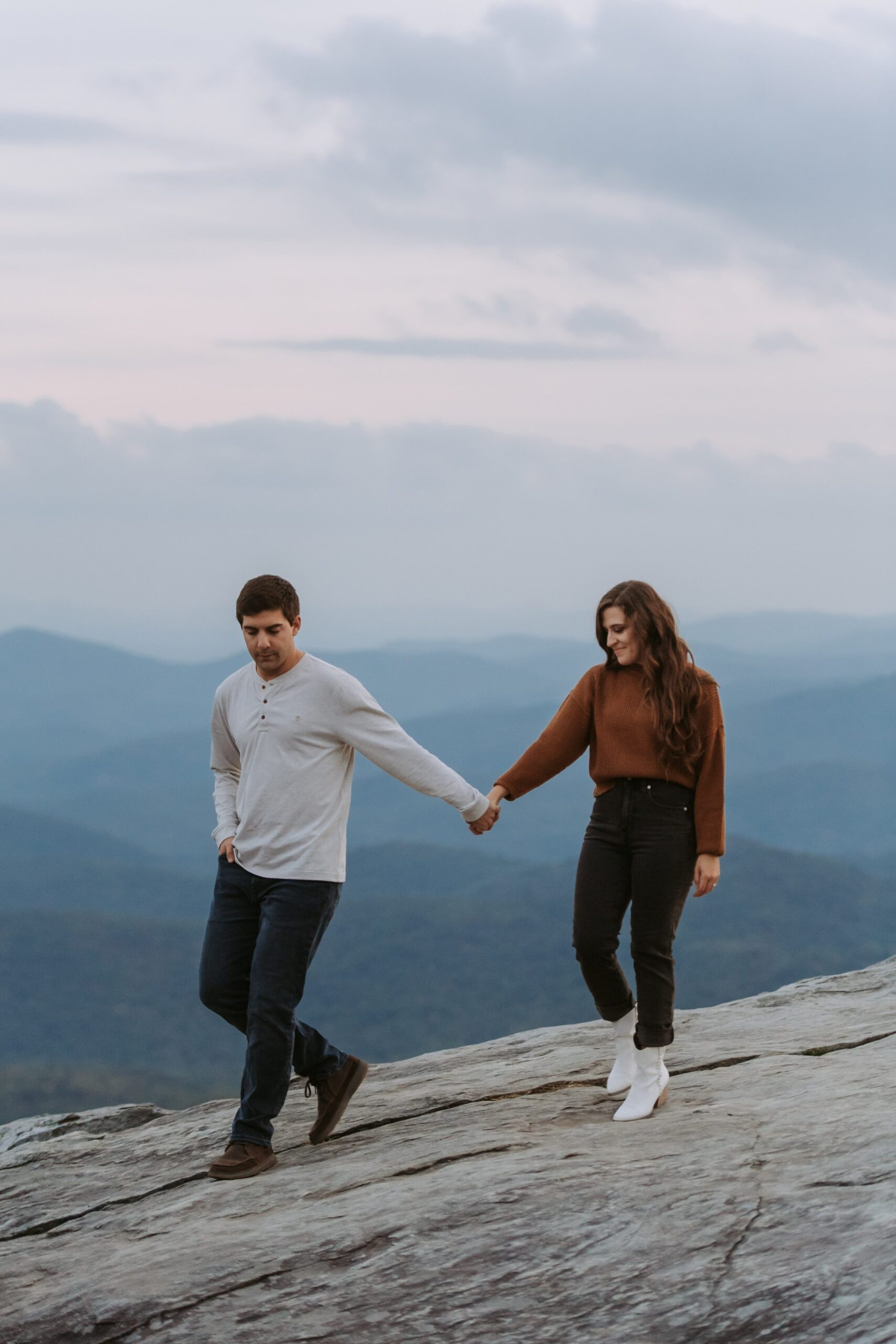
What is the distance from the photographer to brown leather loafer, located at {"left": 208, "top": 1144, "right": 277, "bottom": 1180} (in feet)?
26.0

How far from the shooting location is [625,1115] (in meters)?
7.89

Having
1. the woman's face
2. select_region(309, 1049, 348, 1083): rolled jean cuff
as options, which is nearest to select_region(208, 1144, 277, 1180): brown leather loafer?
select_region(309, 1049, 348, 1083): rolled jean cuff

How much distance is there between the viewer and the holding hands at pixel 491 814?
8352mm

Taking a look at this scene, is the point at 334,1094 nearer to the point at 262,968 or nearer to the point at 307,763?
the point at 262,968

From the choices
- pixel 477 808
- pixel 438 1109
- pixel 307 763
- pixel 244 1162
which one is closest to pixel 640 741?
pixel 477 808

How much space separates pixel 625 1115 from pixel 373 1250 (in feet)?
6.53

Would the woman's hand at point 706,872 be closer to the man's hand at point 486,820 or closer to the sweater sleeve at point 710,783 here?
the sweater sleeve at point 710,783

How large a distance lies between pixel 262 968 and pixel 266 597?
2177mm

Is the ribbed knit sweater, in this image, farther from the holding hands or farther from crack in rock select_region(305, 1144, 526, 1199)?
crack in rock select_region(305, 1144, 526, 1199)

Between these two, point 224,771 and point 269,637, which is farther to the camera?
point 224,771

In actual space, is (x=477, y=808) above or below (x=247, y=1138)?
above

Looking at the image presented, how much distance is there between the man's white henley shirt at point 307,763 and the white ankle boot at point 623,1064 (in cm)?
199

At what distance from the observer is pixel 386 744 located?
7629mm

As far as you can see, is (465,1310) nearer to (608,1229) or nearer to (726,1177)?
(608,1229)
